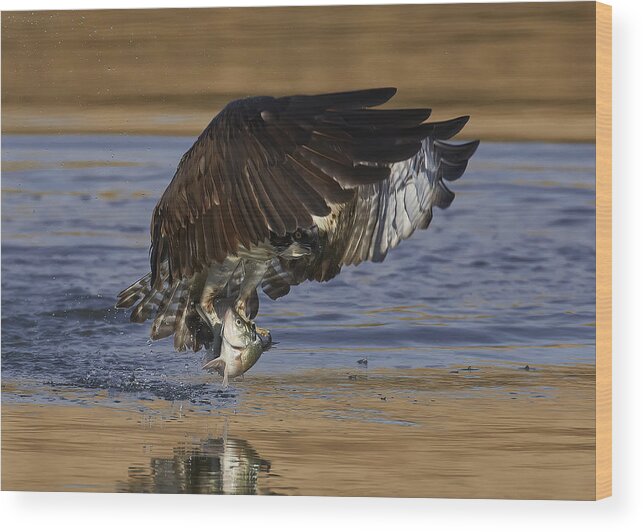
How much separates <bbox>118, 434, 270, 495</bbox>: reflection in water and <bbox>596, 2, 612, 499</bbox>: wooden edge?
1.05 metres

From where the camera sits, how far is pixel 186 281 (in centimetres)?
491

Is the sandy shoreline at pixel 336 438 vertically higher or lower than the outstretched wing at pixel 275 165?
lower

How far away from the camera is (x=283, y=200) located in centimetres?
479

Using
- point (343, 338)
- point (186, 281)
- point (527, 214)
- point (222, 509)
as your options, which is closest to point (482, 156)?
point (527, 214)

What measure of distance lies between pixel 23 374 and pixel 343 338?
106 cm

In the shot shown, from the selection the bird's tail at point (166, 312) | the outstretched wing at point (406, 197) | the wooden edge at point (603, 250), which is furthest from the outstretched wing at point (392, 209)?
the wooden edge at point (603, 250)

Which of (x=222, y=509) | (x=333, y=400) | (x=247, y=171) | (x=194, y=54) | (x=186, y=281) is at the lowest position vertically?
(x=222, y=509)

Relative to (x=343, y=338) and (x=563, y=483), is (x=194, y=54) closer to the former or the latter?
(x=343, y=338)

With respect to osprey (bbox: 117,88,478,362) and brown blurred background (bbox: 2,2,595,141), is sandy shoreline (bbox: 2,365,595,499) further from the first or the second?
brown blurred background (bbox: 2,2,595,141)

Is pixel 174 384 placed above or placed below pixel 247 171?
below

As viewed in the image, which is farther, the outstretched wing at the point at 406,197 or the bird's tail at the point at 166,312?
the bird's tail at the point at 166,312

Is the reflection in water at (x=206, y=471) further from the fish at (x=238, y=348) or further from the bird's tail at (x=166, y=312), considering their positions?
the bird's tail at (x=166, y=312)

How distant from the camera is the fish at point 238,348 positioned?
4.85 meters

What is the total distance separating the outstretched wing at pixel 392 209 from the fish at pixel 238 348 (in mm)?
137
